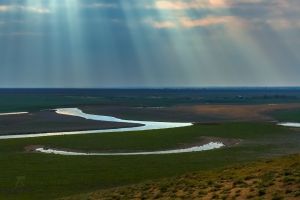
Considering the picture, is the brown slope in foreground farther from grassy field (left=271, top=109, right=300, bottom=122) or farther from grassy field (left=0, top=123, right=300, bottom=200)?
grassy field (left=271, top=109, right=300, bottom=122)

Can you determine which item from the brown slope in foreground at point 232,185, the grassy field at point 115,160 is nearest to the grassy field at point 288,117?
the grassy field at point 115,160

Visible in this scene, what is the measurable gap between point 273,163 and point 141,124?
60.8 meters

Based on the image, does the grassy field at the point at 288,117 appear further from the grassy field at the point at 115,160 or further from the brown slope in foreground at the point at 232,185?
the brown slope in foreground at the point at 232,185

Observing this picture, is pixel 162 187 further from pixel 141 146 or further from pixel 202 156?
pixel 141 146

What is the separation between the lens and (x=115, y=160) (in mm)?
45906

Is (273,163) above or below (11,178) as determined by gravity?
above

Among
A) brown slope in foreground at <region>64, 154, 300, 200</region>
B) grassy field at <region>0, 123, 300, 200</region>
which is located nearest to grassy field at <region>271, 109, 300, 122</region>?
grassy field at <region>0, 123, 300, 200</region>

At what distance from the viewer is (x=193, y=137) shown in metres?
65.4

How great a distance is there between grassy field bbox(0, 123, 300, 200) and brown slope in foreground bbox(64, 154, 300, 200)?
828 centimetres

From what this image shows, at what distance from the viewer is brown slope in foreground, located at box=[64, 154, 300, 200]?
2006 cm

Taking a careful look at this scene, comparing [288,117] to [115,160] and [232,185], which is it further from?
[232,185]

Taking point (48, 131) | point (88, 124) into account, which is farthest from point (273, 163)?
point (88, 124)

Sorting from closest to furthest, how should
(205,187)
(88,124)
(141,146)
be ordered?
(205,187) < (141,146) < (88,124)

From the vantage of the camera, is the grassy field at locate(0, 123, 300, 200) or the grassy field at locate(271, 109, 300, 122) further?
the grassy field at locate(271, 109, 300, 122)
